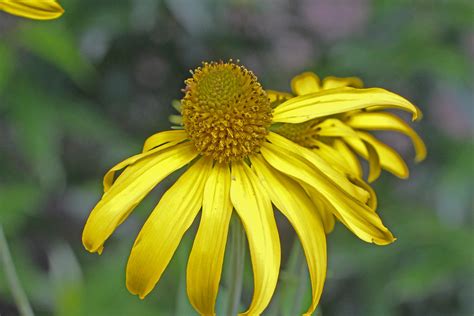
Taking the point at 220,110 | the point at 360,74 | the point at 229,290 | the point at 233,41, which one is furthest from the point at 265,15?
the point at 229,290

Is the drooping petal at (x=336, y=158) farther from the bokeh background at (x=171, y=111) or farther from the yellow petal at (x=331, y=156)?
the bokeh background at (x=171, y=111)

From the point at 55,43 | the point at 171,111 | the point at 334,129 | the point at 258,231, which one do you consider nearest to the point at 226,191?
the point at 258,231

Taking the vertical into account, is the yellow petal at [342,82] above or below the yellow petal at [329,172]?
above

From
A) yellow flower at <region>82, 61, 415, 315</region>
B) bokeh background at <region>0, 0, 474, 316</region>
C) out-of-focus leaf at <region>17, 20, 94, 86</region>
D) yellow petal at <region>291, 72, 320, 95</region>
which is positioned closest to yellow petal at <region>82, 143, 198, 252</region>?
yellow flower at <region>82, 61, 415, 315</region>

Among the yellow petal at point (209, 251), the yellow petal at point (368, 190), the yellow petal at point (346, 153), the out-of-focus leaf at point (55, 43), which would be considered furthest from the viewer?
the out-of-focus leaf at point (55, 43)

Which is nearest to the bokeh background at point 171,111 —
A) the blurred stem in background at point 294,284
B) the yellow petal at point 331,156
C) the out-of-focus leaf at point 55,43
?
the out-of-focus leaf at point 55,43

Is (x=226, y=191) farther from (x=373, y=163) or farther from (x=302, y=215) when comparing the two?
(x=373, y=163)
